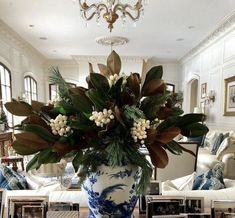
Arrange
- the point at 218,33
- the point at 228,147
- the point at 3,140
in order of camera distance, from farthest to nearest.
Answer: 1. the point at 218,33
2. the point at 3,140
3. the point at 228,147

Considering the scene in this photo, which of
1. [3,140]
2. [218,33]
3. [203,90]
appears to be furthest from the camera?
[203,90]

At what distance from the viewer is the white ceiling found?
4387 millimetres

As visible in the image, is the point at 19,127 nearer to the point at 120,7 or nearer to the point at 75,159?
the point at 75,159

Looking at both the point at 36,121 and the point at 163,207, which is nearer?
the point at 36,121

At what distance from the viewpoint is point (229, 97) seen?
5.44 meters

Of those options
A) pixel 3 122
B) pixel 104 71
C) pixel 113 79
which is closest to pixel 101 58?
pixel 3 122

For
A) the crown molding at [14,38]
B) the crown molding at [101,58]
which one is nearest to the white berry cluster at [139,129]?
the crown molding at [14,38]

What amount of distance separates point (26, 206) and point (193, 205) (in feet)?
2.38

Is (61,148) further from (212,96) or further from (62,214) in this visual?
(212,96)

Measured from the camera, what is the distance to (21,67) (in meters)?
6.98

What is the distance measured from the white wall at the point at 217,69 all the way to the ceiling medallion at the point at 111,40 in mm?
2340

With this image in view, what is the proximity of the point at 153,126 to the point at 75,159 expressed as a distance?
33 centimetres

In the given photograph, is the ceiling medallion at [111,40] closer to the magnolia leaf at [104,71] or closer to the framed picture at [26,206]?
the magnolia leaf at [104,71]

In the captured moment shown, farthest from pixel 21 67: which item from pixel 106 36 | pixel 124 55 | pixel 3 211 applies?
pixel 3 211
